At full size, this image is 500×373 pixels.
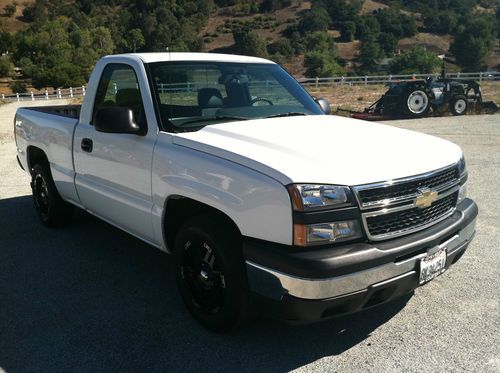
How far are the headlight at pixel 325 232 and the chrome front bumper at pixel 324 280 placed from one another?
0.19 metres

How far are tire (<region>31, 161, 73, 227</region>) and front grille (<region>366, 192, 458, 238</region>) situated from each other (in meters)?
3.74

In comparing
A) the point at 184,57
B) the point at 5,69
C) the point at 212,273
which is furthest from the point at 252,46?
the point at 212,273

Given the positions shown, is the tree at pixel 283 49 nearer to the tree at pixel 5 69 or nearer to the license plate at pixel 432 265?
the tree at pixel 5 69

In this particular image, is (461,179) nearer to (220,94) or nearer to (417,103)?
(220,94)

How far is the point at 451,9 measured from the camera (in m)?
140

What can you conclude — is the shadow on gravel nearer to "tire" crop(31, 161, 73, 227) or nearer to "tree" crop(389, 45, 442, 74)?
"tire" crop(31, 161, 73, 227)

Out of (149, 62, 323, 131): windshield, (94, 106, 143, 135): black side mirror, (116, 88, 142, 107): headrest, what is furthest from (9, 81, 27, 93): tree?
(94, 106, 143, 135): black side mirror

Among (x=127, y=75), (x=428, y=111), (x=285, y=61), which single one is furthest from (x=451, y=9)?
(x=127, y=75)

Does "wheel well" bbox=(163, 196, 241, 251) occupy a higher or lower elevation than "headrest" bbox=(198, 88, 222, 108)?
lower

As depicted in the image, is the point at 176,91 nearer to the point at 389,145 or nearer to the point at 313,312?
the point at 389,145

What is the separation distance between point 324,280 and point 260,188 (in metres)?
0.60

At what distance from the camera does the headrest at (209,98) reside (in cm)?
387

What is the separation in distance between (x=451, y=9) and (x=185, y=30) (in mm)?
76018

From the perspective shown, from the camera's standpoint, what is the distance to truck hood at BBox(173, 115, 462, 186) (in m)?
2.74
